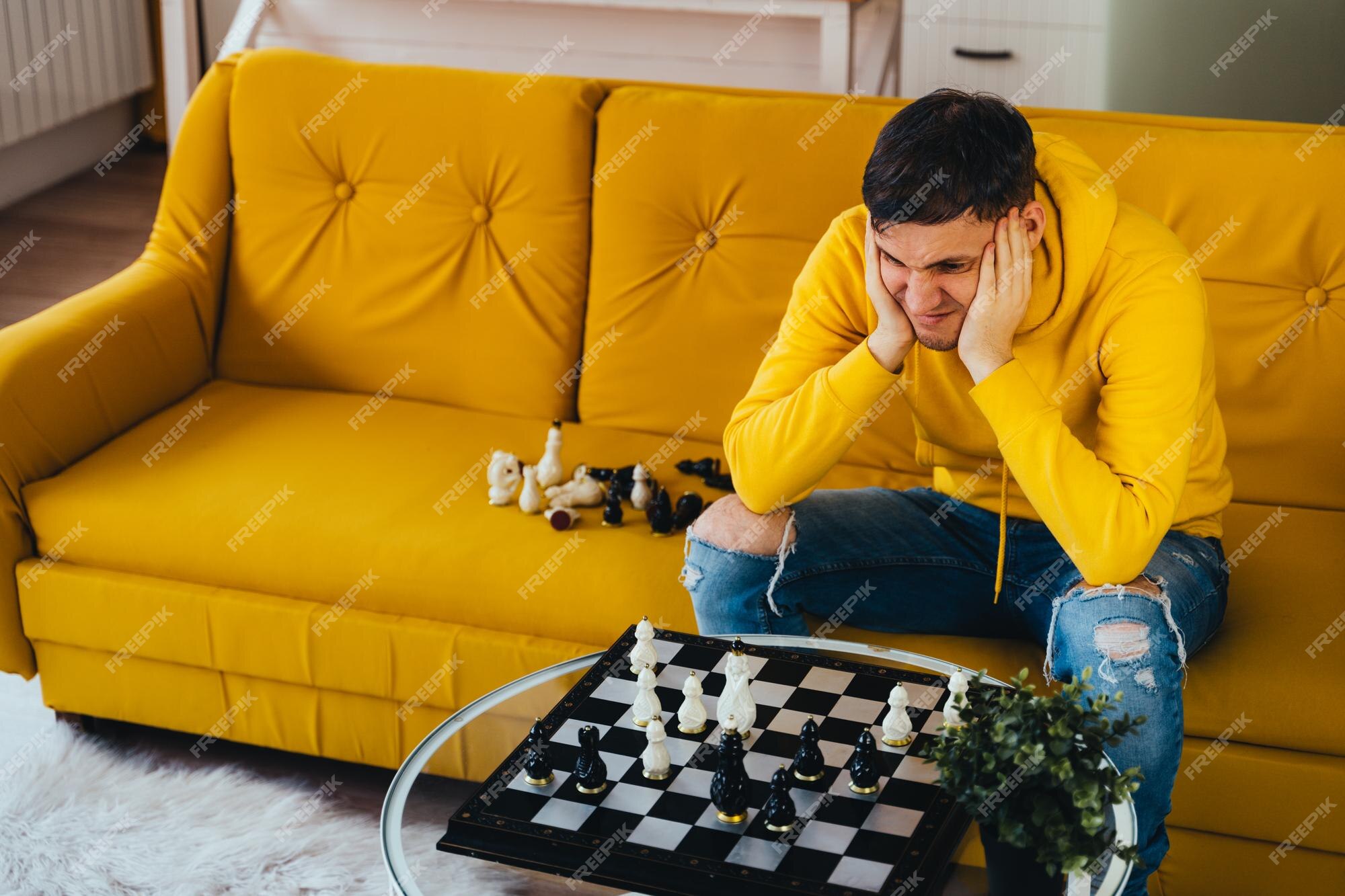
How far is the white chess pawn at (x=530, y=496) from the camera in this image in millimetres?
1990

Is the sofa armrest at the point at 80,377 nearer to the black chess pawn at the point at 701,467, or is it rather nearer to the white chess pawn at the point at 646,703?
the black chess pawn at the point at 701,467

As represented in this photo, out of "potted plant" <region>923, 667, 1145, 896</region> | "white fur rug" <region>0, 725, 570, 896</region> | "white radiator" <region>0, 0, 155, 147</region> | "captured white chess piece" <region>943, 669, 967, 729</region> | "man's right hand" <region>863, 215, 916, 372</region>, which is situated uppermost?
"man's right hand" <region>863, 215, 916, 372</region>

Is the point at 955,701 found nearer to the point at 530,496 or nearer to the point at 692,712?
the point at 692,712

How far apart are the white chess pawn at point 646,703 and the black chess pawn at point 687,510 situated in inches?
21.4

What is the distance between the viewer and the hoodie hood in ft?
5.05

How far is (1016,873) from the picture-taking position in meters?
1.15

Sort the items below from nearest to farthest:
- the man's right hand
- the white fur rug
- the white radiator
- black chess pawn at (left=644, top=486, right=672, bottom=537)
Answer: the man's right hand, the white fur rug, black chess pawn at (left=644, top=486, right=672, bottom=537), the white radiator

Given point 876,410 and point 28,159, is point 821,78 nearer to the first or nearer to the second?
point 876,410

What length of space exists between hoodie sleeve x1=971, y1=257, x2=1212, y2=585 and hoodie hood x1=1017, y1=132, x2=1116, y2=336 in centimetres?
6

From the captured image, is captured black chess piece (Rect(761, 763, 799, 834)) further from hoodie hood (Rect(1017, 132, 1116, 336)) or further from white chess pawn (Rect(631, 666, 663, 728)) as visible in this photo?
hoodie hood (Rect(1017, 132, 1116, 336))

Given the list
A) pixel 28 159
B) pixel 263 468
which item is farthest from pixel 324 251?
pixel 28 159

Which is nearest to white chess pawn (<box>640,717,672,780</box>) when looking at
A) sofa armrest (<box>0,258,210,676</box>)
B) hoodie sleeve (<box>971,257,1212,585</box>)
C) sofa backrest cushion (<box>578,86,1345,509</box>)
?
hoodie sleeve (<box>971,257,1212,585</box>)

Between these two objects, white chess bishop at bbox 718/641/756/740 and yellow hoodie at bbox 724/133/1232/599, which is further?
yellow hoodie at bbox 724/133/1232/599

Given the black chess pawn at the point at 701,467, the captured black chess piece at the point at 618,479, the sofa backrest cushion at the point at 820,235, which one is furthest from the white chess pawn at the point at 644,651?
the sofa backrest cushion at the point at 820,235
